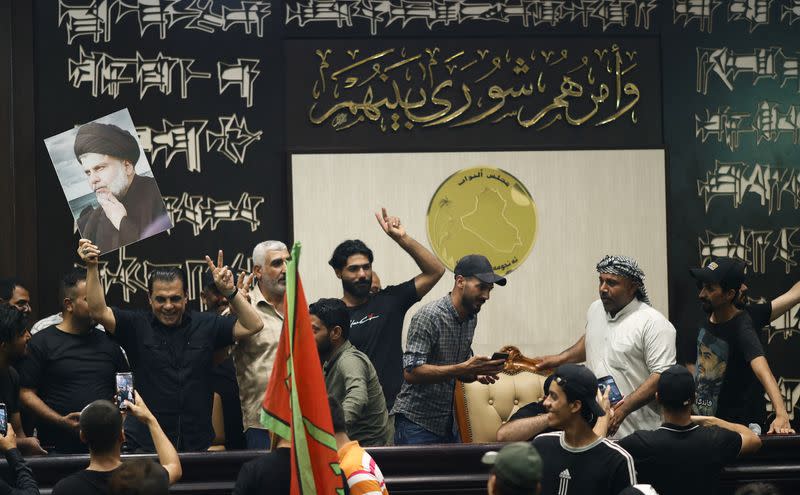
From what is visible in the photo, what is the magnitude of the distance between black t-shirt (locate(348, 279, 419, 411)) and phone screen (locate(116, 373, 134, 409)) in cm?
149

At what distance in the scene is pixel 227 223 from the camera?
6.82m

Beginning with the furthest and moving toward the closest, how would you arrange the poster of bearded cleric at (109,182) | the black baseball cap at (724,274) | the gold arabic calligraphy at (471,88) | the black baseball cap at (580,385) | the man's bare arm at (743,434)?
Result: the gold arabic calligraphy at (471,88) < the poster of bearded cleric at (109,182) < the black baseball cap at (724,274) < the man's bare arm at (743,434) < the black baseball cap at (580,385)

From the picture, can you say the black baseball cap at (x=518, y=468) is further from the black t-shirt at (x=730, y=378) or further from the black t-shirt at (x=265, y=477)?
the black t-shirt at (x=730, y=378)

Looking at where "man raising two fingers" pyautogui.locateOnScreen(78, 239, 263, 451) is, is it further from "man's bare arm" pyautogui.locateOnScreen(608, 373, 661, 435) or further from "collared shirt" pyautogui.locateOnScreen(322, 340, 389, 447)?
"man's bare arm" pyautogui.locateOnScreen(608, 373, 661, 435)

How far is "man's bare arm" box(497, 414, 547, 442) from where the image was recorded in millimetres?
4656

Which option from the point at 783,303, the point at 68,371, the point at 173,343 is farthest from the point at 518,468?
the point at 783,303

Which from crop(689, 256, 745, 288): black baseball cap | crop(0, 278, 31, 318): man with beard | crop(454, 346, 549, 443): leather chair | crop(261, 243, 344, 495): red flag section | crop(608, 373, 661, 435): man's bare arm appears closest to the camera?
crop(261, 243, 344, 495): red flag section

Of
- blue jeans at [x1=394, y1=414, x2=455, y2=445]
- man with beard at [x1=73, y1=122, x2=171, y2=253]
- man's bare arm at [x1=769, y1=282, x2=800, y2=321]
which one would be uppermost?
man with beard at [x1=73, y1=122, x2=171, y2=253]

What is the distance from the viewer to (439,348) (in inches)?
201

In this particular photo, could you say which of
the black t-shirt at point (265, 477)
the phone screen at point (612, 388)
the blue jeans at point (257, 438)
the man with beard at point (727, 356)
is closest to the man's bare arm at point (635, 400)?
the phone screen at point (612, 388)

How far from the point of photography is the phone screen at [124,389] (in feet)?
13.2

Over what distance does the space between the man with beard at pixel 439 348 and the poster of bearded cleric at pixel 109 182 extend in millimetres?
2307

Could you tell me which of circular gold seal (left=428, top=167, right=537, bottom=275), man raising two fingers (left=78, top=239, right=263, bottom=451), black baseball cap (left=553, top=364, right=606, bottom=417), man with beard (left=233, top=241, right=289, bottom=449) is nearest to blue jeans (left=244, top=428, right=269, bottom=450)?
man with beard (left=233, top=241, right=289, bottom=449)

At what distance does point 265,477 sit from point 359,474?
0.35 metres
